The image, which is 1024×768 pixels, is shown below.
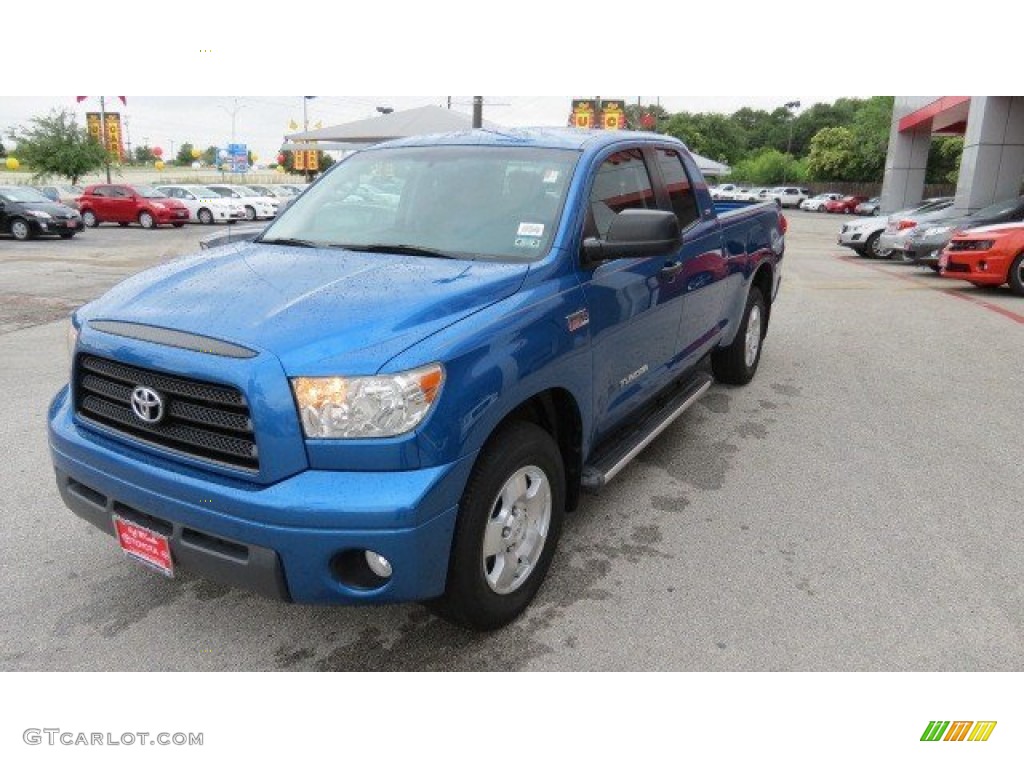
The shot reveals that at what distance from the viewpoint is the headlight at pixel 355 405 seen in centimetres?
226

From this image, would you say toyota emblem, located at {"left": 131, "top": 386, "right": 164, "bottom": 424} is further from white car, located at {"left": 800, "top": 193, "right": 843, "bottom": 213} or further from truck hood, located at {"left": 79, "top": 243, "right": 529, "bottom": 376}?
white car, located at {"left": 800, "top": 193, "right": 843, "bottom": 213}

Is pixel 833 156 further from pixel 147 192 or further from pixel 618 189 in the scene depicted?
pixel 618 189

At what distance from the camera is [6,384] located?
19.9 feet

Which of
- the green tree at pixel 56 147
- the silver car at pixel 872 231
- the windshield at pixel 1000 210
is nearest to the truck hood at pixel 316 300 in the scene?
the windshield at pixel 1000 210

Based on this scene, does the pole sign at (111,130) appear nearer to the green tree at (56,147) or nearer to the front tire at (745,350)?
the green tree at (56,147)

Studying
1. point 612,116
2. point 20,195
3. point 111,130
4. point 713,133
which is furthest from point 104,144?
point 713,133

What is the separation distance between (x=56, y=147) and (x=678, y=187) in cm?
3947

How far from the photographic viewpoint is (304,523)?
2225 millimetres

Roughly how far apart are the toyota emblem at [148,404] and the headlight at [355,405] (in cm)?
52

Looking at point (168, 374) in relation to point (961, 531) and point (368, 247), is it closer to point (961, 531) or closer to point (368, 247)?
point (368, 247)

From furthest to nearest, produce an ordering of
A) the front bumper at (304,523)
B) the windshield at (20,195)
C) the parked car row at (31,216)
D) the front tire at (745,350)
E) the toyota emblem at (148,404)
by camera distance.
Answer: the windshield at (20,195) → the parked car row at (31,216) → the front tire at (745,350) → the toyota emblem at (148,404) → the front bumper at (304,523)
